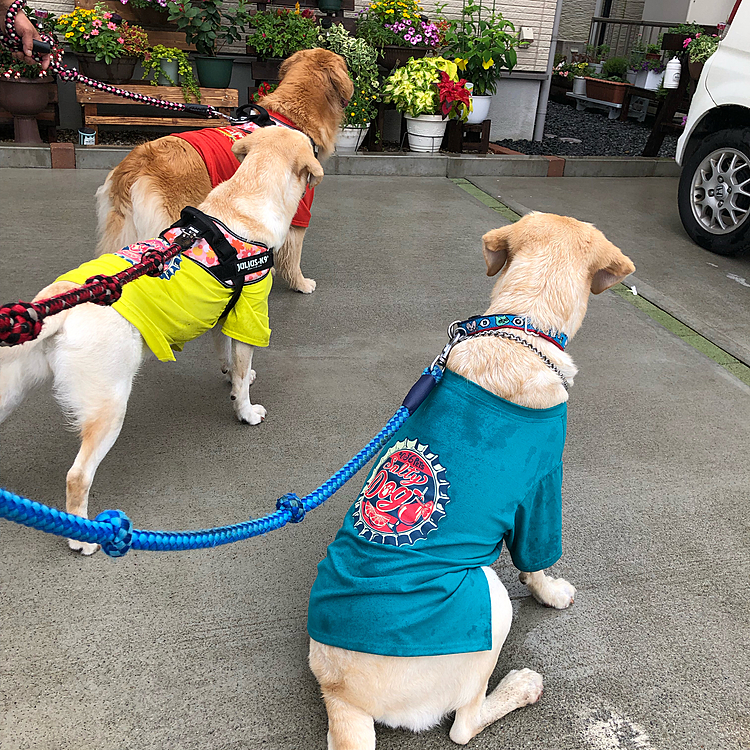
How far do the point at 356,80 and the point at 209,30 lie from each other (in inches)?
67.2

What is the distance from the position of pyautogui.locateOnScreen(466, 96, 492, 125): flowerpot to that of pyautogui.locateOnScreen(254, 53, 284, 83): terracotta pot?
2.44m

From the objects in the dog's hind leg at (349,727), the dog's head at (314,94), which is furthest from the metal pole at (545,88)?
the dog's hind leg at (349,727)

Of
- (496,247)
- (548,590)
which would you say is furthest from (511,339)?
(548,590)

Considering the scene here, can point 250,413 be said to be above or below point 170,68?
below

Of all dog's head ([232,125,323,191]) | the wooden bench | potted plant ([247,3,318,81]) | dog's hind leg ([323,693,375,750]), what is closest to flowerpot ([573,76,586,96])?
potted plant ([247,3,318,81])

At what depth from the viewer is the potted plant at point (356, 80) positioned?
7488 mm

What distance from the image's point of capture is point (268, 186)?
9.66 feet

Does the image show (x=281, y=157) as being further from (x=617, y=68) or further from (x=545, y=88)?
(x=617, y=68)

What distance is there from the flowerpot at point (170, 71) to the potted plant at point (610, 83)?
8.59 m

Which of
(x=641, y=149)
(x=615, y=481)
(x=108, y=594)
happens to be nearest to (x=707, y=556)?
(x=615, y=481)

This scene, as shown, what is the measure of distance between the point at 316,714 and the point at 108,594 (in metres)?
0.86

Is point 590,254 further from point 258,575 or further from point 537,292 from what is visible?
point 258,575

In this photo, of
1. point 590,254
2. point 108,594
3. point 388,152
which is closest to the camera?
point 590,254

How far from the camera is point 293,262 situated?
453 centimetres
